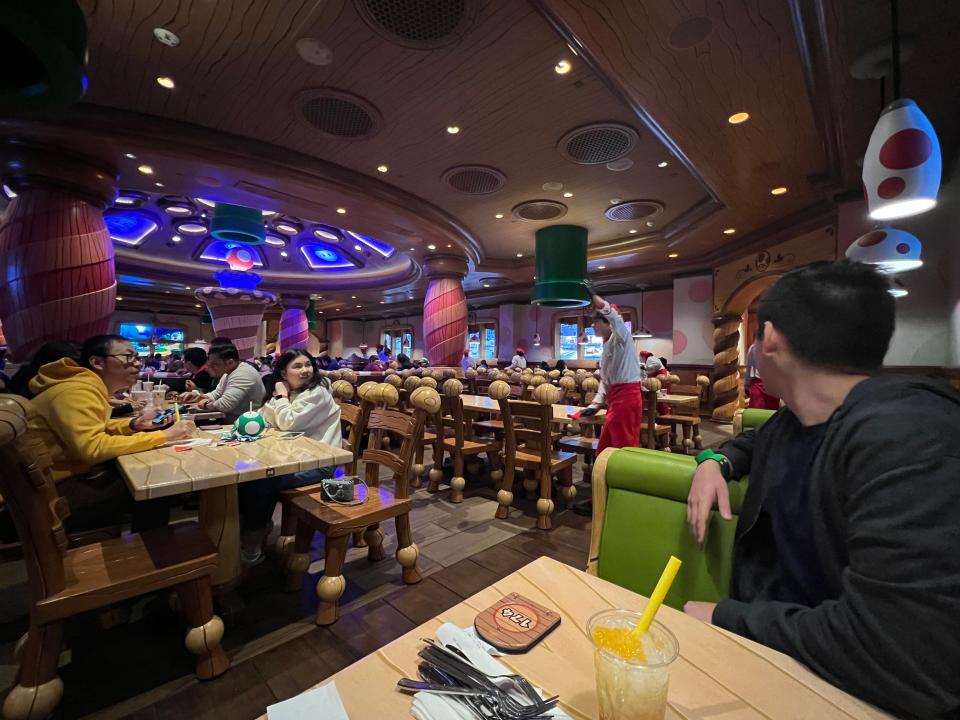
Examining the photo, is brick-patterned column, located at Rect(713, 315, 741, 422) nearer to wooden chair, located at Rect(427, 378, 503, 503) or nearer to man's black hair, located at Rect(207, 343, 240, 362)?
wooden chair, located at Rect(427, 378, 503, 503)

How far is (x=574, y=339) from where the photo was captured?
1328cm

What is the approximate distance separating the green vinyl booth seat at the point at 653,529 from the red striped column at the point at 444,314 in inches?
246

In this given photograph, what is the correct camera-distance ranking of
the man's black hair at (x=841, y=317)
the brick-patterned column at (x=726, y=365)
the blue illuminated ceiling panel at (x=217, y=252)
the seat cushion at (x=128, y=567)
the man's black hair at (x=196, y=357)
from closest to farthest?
the man's black hair at (x=841, y=317), the seat cushion at (x=128, y=567), the man's black hair at (x=196, y=357), the brick-patterned column at (x=726, y=365), the blue illuminated ceiling panel at (x=217, y=252)

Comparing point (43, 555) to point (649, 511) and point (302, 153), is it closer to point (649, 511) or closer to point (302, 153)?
point (649, 511)

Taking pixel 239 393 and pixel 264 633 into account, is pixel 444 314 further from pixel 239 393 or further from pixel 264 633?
pixel 264 633

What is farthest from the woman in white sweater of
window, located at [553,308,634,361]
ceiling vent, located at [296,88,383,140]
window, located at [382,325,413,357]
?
window, located at [382,325,413,357]

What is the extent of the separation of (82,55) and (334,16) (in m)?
1.83

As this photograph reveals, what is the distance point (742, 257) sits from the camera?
7609 millimetres

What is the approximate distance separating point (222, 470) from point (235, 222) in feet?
21.3

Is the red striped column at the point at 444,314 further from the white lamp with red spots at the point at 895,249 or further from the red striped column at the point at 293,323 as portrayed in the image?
the red striped column at the point at 293,323

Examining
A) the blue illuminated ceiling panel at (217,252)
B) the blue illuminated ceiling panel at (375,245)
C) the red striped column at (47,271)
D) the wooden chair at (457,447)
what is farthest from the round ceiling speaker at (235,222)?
the wooden chair at (457,447)

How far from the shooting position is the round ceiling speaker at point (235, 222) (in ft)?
22.1

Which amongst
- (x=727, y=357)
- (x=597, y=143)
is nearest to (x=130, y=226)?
(x=597, y=143)

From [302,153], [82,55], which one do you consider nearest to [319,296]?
[302,153]
